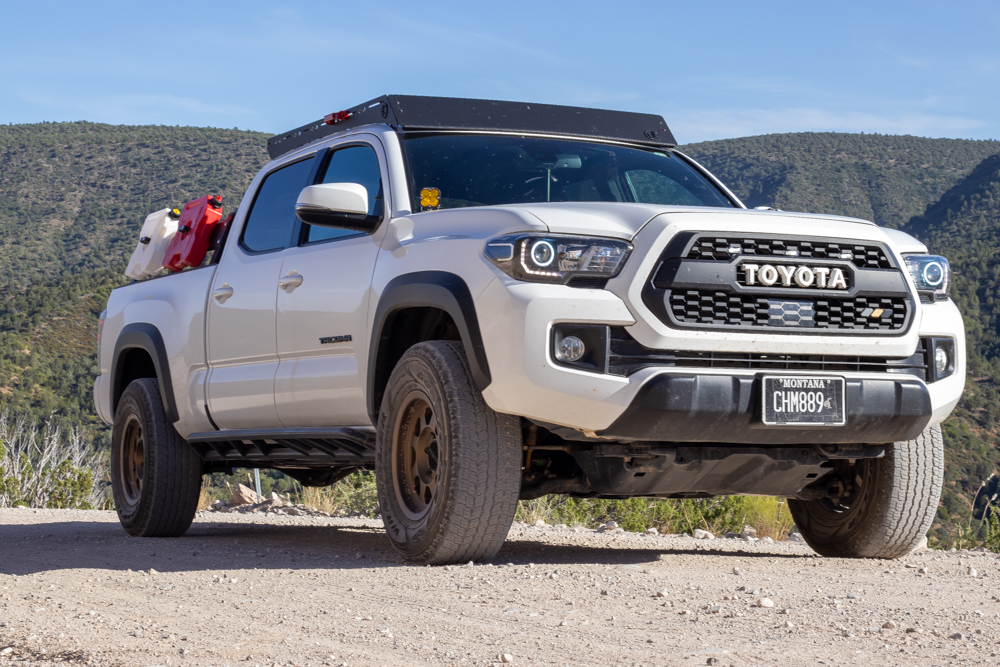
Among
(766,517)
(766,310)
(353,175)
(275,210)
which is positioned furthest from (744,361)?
(766,517)

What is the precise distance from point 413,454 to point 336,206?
1167 mm

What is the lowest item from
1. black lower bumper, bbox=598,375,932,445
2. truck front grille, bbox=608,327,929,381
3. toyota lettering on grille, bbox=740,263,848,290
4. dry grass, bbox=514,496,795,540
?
dry grass, bbox=514,496,795,540

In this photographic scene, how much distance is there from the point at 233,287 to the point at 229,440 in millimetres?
850

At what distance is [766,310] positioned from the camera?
4.77 m

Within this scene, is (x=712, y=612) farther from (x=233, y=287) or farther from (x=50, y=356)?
(x=50, y=356)

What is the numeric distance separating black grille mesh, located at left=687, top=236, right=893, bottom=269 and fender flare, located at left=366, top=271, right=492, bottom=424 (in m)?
0.89

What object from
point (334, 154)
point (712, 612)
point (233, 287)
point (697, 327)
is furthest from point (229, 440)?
point (712, 612)

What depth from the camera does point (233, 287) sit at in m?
6.68

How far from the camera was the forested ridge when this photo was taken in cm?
3797

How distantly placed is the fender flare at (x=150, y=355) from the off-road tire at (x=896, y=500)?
391 cm

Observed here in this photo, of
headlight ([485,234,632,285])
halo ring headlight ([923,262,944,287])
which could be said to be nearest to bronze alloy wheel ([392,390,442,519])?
headlight ([485,234,632,285])

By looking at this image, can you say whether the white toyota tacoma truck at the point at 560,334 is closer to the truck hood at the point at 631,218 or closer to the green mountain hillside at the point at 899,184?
the truck hood at the point at 631,218

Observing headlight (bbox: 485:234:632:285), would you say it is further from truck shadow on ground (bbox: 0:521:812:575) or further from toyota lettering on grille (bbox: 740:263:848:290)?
truck shadow on ground (bbox: 0:521:812:575)

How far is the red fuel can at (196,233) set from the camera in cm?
757
